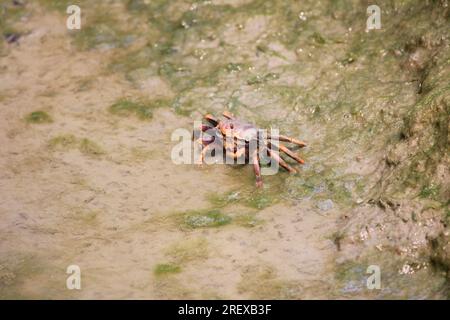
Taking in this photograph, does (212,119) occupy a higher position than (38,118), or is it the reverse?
(38,118)

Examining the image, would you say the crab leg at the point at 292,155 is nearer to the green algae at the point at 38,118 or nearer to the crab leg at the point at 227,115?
the crab leg at the point at 227,115

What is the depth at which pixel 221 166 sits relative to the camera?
6.99 metres

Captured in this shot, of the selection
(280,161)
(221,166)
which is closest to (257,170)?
(280,161)

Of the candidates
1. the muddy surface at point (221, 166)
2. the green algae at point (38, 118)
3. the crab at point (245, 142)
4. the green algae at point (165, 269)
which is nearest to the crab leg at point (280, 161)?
the crab at point (245, 142)

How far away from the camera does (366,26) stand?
7.55 meters

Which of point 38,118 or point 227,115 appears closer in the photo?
point 227,115

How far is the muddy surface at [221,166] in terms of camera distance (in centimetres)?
544

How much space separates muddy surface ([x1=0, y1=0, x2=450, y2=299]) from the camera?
544 cm

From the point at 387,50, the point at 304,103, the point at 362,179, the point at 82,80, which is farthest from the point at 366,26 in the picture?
the point at 82,80

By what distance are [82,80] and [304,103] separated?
268 cm

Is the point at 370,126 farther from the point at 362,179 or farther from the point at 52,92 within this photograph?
the point at 52,92

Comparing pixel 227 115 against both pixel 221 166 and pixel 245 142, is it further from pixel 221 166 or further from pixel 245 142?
pixel 221 166

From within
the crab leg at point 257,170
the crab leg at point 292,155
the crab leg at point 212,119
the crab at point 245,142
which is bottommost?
the crab leg at point 257,170

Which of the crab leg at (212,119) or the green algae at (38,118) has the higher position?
the green algae at (38,118)
